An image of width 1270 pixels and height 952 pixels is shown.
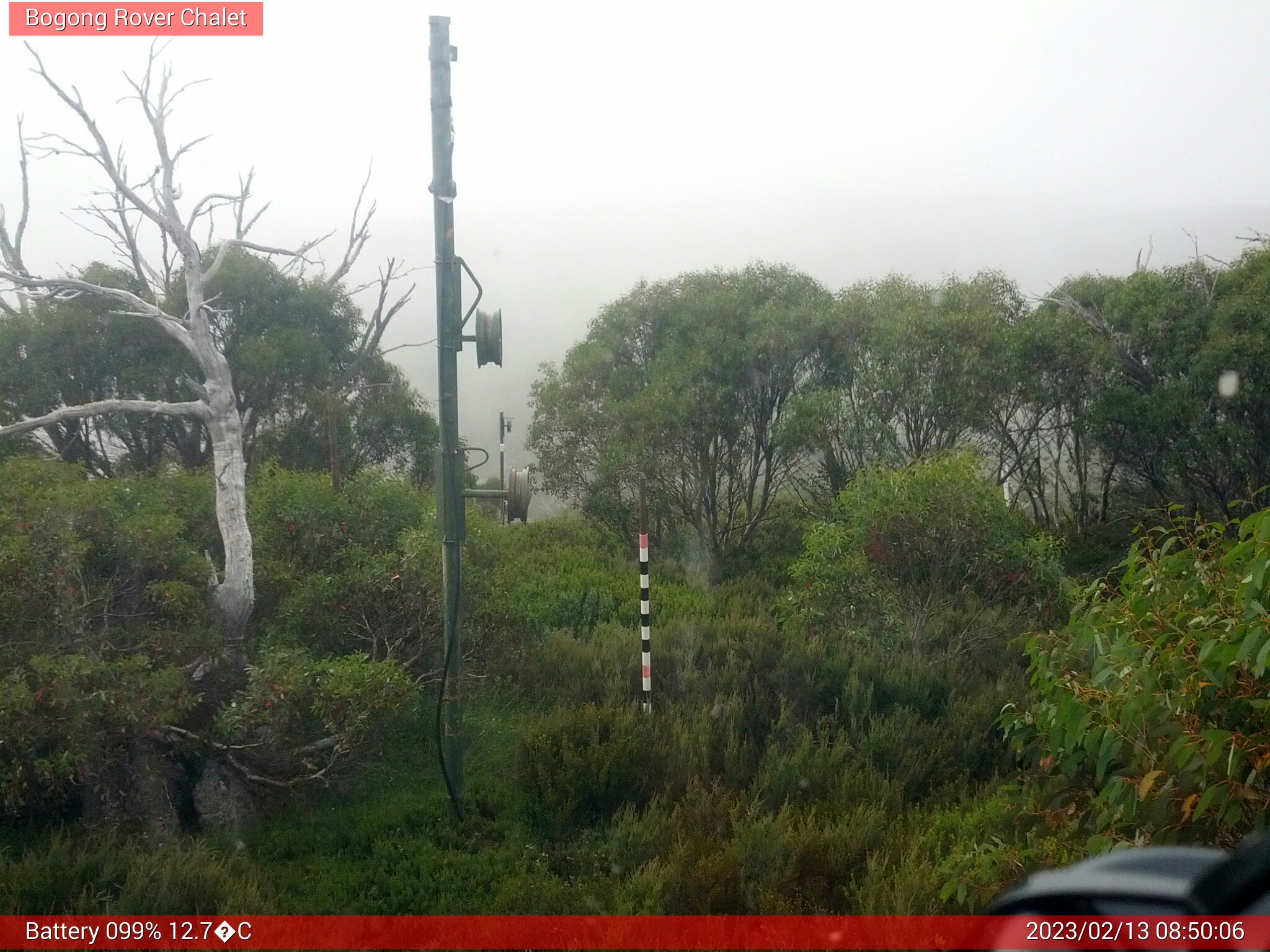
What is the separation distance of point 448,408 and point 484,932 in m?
2.58

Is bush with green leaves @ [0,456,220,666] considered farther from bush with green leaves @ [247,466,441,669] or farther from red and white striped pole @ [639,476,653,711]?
red and white striped pole @ [639,476,653,711]

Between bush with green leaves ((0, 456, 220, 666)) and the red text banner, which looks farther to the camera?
bush with green leaves ((0, 456, 220, 666))

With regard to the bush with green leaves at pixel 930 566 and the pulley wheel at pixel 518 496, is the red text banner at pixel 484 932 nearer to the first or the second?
the pulley wheel at pixel 518 496

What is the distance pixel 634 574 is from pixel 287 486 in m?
4.14

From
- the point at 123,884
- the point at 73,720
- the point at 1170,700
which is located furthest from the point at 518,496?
the point at 1170,700

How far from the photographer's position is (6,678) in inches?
172

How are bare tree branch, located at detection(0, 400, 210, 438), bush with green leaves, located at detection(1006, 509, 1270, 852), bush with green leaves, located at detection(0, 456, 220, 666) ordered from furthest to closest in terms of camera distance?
bare tree branch, located at detection(0, 400, 210, 438) → bush with green leaves, located at detection(0, 456, 220, 666) → bush with green leaves, located at detection(1006, 509, 1270, 852)

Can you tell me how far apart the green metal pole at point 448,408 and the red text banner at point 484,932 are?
1.11m

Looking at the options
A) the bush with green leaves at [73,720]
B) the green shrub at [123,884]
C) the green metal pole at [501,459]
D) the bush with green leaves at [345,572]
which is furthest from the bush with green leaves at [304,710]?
the green metal pole at [501,459]

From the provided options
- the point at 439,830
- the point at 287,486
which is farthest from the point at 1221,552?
the point at 287,486

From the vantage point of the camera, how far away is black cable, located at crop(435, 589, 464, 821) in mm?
4898

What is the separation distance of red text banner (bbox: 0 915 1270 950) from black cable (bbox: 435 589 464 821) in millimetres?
958

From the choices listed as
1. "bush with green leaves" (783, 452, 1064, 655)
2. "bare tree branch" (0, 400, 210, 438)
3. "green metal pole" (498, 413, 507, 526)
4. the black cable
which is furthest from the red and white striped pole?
"bare tree branch" (0, 400, 210, 438)

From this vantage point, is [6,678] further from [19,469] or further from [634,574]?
[634,574]
